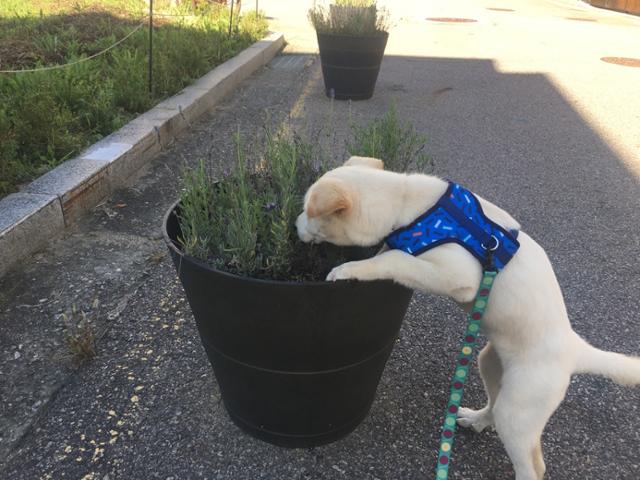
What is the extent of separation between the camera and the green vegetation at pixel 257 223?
2100 millimetres

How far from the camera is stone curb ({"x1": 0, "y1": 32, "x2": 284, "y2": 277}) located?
3.49m

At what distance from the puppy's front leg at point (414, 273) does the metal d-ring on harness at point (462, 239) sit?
0.13 ft

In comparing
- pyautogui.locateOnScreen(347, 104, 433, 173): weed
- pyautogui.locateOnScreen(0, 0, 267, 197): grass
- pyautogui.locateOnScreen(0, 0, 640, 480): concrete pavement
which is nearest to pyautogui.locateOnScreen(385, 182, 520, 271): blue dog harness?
pyautogui.locateOnScreen(0, 0, 640, 480): concrete pavement

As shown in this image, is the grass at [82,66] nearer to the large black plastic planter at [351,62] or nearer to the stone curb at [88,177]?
the stone curb at [88,177]

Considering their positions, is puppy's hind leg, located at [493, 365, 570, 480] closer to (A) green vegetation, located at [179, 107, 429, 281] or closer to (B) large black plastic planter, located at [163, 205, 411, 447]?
(B) large black plastic planter, located at [163, 205, 411, 447]

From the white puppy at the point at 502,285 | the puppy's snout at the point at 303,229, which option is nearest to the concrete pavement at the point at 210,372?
the white puppy at the point at 502,285

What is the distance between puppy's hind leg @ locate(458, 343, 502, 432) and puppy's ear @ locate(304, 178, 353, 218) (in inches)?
37.9

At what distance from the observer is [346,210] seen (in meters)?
1.93

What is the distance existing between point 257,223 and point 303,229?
0.78 ft

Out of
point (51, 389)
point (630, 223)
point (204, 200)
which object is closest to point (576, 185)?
point (630, 223)

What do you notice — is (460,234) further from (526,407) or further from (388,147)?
(388,147)

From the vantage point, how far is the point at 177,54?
23.0 ft

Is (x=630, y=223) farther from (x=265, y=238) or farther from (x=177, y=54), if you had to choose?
(x=177, y=54)

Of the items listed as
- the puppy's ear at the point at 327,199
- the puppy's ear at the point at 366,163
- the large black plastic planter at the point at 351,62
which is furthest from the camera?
the large black plastic planter at the point at 351,62
